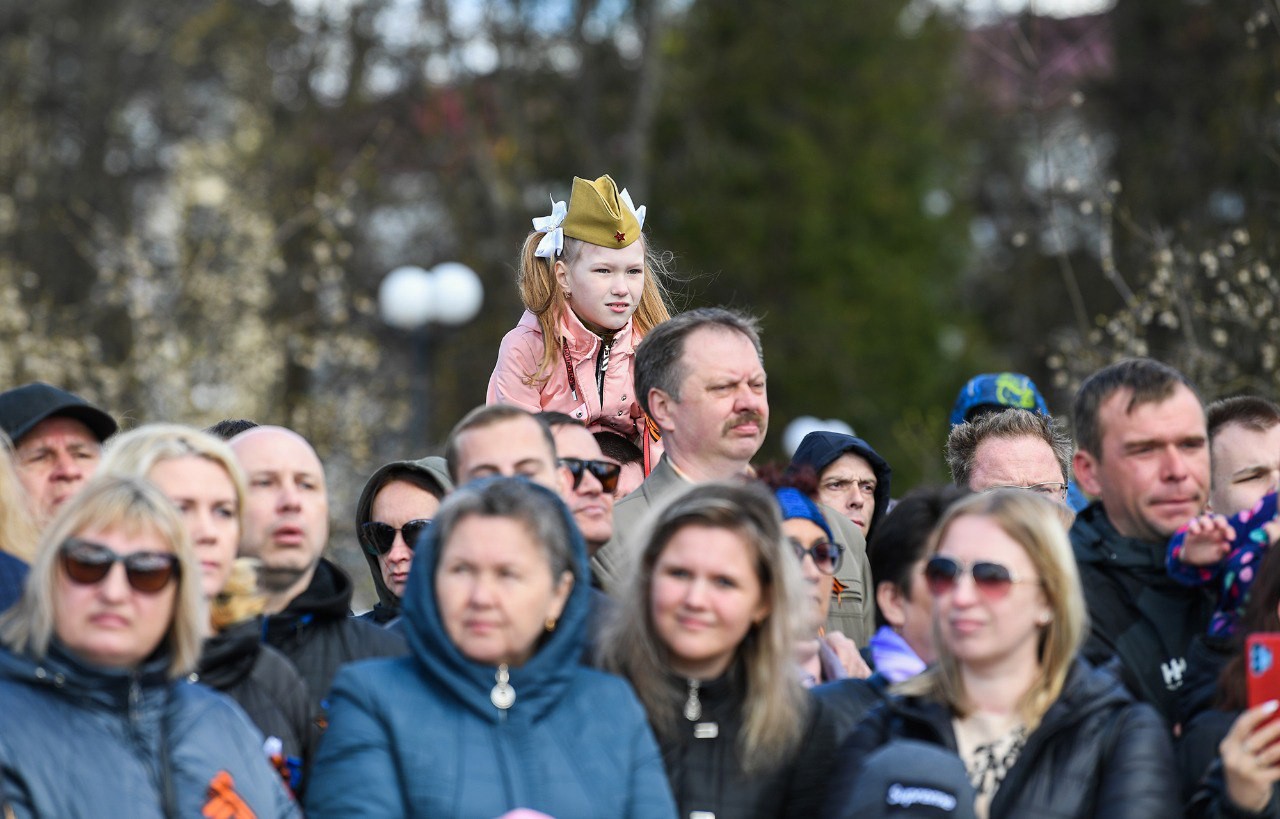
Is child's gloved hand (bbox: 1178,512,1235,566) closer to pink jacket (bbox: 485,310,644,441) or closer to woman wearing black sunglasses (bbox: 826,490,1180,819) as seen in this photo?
woman wearing black sunglasses (bbox: 826,490,1180,819)

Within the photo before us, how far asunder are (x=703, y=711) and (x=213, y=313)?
15.0 meters

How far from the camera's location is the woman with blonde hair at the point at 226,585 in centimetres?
534

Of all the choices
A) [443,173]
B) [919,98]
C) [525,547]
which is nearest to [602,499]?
[525,547]

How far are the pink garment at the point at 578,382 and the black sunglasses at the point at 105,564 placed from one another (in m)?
2.85

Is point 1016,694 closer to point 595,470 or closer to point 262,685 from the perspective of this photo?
point 595,470

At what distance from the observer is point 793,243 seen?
82.9 ft

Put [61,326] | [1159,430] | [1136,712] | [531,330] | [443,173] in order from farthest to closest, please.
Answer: [443,173] < [61,326] < [531,330] < [1159,430] < [1136,712]

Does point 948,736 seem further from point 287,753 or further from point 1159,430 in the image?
point 287,753

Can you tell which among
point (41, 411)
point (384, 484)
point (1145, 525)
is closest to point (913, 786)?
point (1145, 525)

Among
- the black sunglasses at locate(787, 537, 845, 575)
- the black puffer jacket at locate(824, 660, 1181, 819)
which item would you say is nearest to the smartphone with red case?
the black puffer jacket at locate(824, 660, 1181, 819)

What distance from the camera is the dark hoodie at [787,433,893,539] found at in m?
7.58

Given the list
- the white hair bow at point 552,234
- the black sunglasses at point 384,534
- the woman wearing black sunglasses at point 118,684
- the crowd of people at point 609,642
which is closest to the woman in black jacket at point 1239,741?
the crowd of people at point 609,642

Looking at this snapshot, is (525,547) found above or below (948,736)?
above

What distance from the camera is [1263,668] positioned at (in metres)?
5.01
